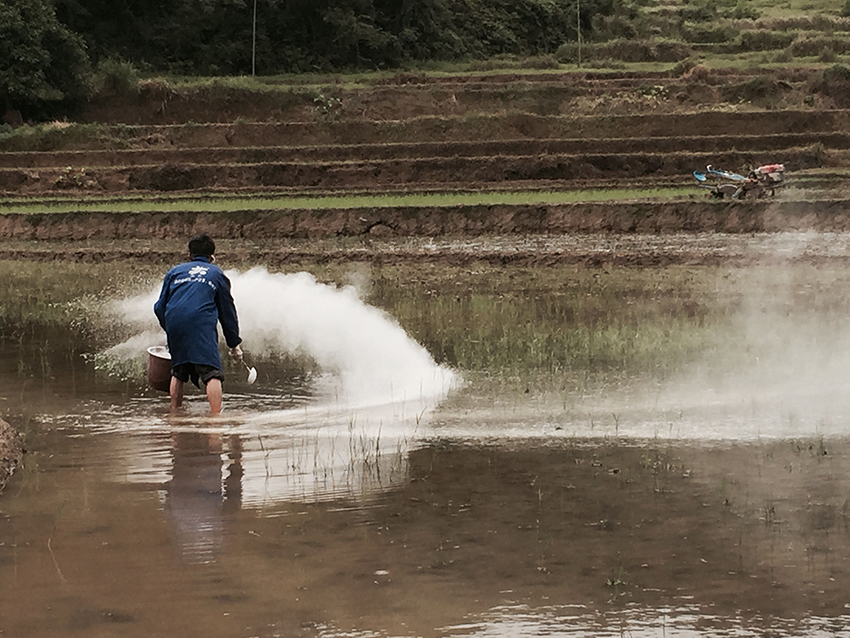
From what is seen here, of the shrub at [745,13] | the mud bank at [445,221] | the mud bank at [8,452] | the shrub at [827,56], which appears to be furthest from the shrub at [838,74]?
the mud bank at [8,452]

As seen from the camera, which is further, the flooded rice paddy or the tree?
the tree

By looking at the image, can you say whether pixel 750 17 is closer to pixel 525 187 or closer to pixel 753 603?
pixel 525 187

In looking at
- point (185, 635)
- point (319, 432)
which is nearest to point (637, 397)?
point (319, 432)

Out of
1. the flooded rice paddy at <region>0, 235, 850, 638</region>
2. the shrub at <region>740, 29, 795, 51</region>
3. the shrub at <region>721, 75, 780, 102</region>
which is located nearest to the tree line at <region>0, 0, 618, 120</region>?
A: the shrub at <region>740, 29, 795, 51</region>

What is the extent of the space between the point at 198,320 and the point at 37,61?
2759cm

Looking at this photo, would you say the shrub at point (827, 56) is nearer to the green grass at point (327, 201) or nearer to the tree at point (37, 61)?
the green grass at point (327, 201)

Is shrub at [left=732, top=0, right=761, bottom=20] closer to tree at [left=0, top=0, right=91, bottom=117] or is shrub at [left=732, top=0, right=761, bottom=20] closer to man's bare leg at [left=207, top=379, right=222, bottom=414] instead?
tree at [left=0, top=0, right=91, bottom=117]

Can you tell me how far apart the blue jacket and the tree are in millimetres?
26898

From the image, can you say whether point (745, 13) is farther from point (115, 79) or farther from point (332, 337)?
point (332, 337)

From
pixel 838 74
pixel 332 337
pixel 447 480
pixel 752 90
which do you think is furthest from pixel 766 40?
pixel 447 480

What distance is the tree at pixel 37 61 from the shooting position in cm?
3212

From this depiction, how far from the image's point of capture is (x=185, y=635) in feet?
12.6

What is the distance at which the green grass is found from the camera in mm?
19359

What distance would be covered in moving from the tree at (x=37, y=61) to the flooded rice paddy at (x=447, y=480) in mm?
23321
